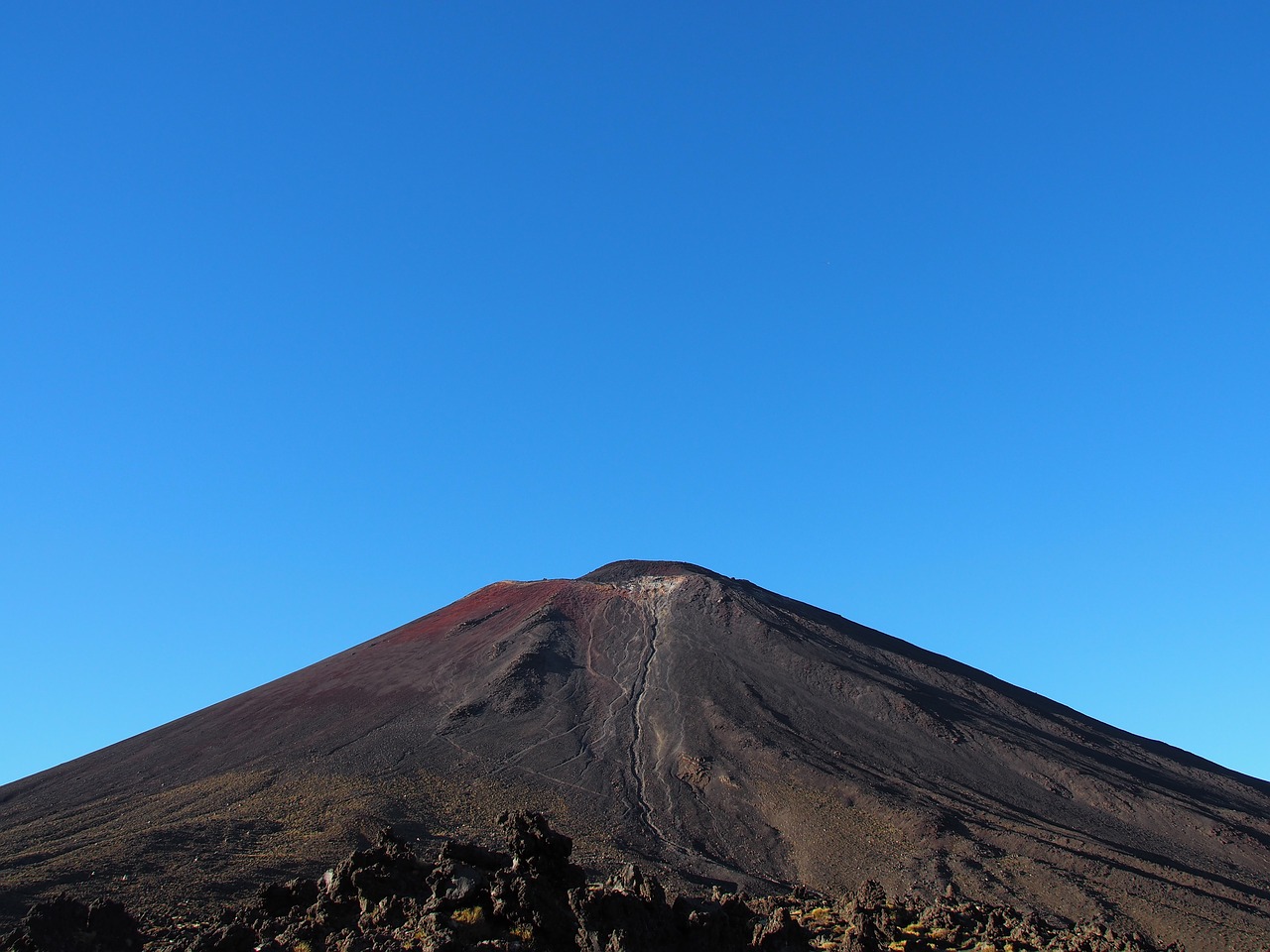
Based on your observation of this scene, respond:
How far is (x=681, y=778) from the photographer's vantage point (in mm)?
50031

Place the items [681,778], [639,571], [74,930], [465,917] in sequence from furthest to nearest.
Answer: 1. [639,571]
2. [681,778]
3. [74,930]
4. [465,917]

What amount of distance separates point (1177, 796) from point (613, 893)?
154 feet

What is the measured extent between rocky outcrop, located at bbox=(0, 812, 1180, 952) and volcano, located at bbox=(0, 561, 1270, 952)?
36.5ft

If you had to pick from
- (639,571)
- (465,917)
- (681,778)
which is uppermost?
(639,571)

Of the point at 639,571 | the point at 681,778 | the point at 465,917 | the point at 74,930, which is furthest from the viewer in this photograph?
the point at 639,571

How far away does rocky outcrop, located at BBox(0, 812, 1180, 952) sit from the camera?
17422 millimetres

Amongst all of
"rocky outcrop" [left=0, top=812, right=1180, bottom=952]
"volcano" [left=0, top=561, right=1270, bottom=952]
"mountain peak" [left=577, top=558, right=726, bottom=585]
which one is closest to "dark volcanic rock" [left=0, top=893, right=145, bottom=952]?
"rocky outcrop" [left=0, top=812, right=1180, bottom=952]

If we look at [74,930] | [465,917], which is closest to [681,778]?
[465,917]

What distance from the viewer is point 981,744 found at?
2248 inches

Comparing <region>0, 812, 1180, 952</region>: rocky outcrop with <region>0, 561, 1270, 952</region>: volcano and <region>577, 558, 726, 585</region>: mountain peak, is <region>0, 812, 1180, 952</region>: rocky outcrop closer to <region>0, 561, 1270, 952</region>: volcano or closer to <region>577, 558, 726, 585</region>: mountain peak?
<region>0, 561, 1270, 952</region>: volcano

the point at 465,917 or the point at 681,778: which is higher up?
the point at 681,778

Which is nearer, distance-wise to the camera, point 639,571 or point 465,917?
point 465,917

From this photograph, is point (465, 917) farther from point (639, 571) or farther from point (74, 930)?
point (639, 571)

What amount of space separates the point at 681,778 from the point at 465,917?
110 ft
